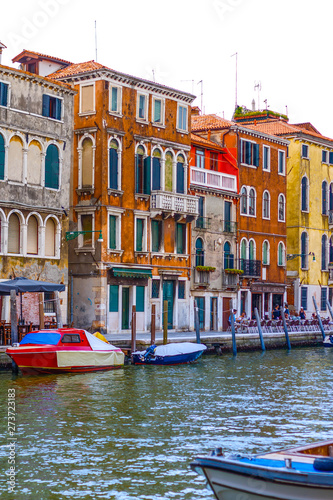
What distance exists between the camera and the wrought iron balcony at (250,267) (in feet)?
148

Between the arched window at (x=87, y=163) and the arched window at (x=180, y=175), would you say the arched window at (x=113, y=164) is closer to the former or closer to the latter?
the arched window at (x=87, y=163)

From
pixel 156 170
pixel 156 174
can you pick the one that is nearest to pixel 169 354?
pixel 156 174

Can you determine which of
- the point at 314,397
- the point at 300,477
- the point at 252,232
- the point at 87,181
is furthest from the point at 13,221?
the point at 300,477

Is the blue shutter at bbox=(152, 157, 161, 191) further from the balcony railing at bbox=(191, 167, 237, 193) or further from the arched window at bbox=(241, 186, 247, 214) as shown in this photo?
the arched window at bbox=(241, 186, 247, 214)

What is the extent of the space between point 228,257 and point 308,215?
9934 millimetres

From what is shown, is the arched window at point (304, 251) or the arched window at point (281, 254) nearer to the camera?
the arched window at point (281, 254)

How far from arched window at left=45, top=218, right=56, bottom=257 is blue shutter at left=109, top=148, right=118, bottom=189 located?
3.92 metres

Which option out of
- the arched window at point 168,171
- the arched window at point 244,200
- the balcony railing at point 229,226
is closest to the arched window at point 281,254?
the arched window at point 244,200

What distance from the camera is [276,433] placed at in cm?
1650

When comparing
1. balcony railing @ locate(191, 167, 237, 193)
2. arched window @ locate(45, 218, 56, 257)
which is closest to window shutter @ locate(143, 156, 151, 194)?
balcony railing @ locate(191, 167, 237, 193)

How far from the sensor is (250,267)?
45.5 m

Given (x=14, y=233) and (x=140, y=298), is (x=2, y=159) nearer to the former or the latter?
(x=14, y=233)

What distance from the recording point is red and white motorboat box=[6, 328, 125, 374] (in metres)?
25.3

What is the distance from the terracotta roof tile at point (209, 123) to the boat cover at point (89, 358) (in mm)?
20791
